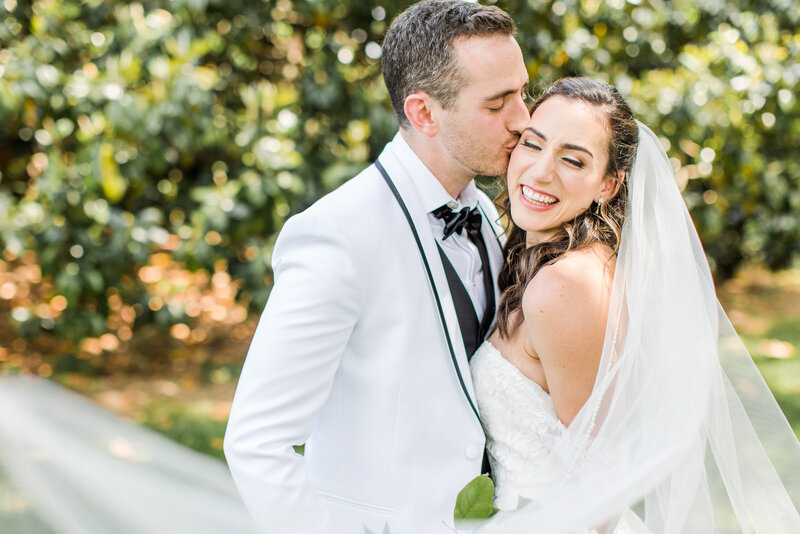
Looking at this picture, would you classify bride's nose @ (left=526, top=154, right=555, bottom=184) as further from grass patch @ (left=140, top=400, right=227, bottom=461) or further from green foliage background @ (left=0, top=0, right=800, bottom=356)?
grass patch @ (left=140, top=400, right=227, bottom=461)

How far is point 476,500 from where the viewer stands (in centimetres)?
167

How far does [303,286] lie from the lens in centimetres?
175

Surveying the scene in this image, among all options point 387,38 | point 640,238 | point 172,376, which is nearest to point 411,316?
point 640,238

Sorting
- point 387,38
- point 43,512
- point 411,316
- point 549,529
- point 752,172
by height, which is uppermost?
point 387,38

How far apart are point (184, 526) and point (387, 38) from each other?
1.63 meters

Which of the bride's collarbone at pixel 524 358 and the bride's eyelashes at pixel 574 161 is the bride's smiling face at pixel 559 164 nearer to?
the bride's eyelashes at pixel 574 161

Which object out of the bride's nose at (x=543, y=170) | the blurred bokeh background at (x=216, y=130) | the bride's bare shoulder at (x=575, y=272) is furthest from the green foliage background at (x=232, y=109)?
the bride's bare shoulder at (x=575, y=272)

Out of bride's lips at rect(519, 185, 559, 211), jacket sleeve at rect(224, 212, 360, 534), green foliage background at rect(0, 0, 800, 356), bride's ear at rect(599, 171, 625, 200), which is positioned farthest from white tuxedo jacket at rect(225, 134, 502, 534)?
green foliage background at rect(0, 0, 800, 356)

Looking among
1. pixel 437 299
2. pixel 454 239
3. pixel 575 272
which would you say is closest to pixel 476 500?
pixel 437 299

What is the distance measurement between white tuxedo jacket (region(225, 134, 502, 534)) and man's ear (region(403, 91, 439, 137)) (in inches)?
7.6

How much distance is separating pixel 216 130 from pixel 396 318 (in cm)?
293

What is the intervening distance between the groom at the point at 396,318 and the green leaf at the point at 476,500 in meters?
0.14

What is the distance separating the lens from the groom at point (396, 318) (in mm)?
1732

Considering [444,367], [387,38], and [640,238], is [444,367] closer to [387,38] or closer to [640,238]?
[640,238]
